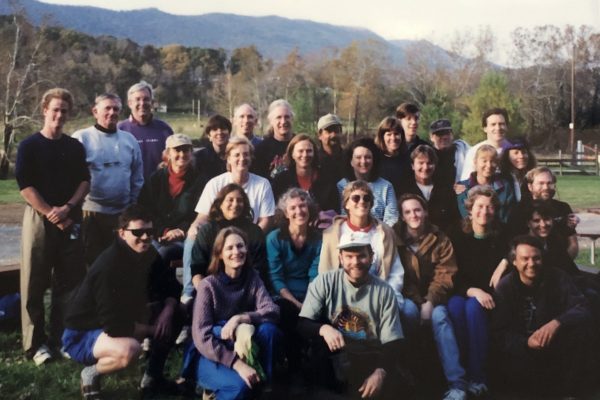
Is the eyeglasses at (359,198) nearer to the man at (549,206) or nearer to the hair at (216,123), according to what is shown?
the hair at (216,123)

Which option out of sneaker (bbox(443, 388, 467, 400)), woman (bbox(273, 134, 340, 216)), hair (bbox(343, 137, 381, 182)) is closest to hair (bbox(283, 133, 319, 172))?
woman (bbox(273, 134, 340, 216))

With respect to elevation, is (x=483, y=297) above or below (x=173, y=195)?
below

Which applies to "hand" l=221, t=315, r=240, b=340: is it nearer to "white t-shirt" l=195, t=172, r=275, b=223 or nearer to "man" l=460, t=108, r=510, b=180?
"white t-shirt" l=195, t=172, r=275, b=223

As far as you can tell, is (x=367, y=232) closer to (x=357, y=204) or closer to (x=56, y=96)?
(x=357, y=204)

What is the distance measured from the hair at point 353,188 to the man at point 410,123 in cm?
33

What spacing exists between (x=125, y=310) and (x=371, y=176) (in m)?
1.12

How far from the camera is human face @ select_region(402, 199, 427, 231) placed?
2.92 metres

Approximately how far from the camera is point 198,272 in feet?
8.86

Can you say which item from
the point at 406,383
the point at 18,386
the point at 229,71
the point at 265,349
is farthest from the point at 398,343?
the point at 18,386

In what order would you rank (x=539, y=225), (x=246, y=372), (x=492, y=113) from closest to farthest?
(x=246, y=372) < (x=492, y=113) < (x=539, y=225)

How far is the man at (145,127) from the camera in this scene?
108 inches

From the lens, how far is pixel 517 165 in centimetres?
311

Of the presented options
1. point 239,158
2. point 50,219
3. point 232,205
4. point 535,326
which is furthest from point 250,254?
point 535,326

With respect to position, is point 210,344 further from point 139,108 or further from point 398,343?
point 139,108
